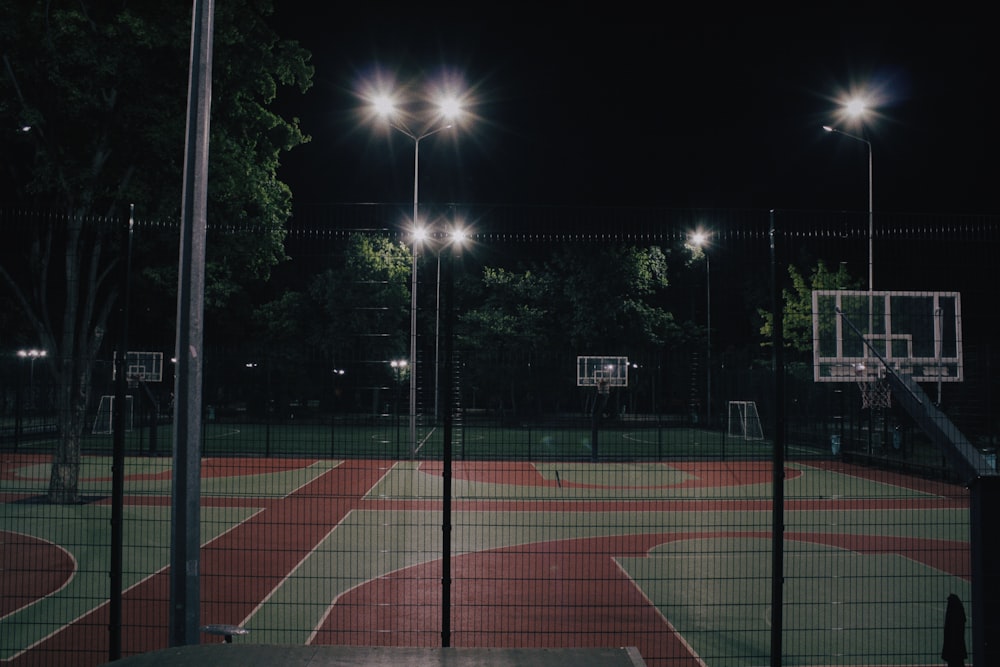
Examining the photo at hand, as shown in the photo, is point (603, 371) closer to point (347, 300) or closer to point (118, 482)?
point (347, 300)

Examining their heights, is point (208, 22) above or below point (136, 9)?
below

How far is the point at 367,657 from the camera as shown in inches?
201

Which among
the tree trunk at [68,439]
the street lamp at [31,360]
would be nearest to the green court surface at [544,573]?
the tree trunk at [68,439]

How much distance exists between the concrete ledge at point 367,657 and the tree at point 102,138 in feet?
30.0

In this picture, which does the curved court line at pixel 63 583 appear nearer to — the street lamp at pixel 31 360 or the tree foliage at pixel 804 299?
the street lamp at pixel 31 360

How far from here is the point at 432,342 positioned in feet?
118

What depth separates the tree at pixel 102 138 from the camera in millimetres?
13867

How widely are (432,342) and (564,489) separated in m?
18.0

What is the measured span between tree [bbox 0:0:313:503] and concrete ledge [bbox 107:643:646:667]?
915 cm

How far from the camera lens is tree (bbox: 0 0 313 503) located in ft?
45.5

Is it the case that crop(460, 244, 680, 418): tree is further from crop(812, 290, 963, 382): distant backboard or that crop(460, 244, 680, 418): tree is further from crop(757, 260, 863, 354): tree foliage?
crop(812, 290, 963, 382): distant backboard

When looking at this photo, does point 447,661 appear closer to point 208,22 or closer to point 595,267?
point 208,22

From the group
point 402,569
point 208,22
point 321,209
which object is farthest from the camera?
point 402,569

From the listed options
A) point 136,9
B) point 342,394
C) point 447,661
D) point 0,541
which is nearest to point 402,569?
point 342,394
